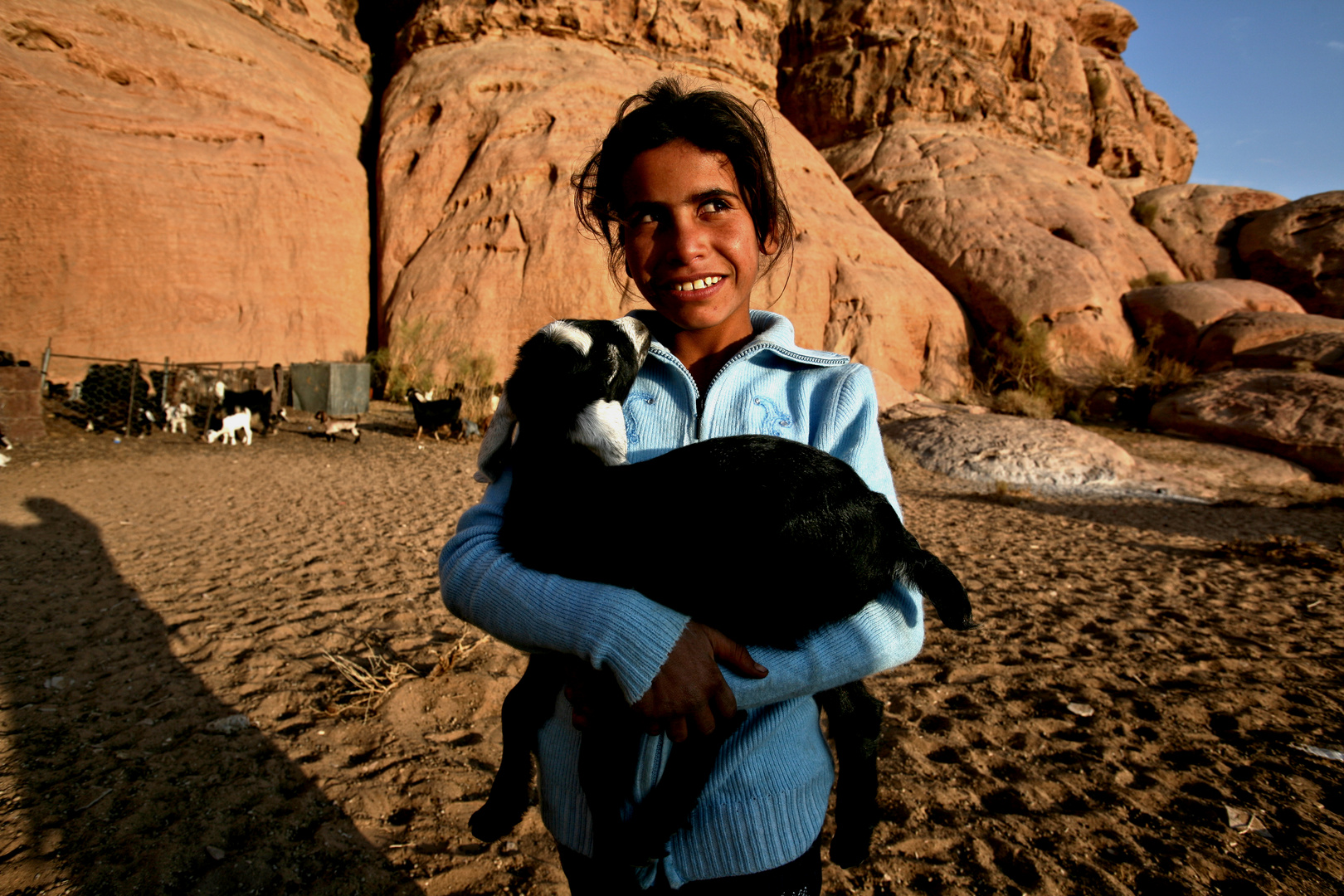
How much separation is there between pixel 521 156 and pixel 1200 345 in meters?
17.4

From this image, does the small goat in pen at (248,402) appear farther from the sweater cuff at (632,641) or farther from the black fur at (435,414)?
the sweater cuff at (632,641)

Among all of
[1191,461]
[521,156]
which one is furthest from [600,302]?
[1191,461]

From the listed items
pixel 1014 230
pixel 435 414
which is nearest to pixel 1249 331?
pixel 1014 230

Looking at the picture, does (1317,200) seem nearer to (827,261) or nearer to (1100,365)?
(1100,365)

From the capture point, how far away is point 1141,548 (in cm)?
642

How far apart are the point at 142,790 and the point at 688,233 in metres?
3.27

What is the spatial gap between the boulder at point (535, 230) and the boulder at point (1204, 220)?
9.08m

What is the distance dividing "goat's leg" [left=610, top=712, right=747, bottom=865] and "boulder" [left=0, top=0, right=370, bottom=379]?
51.6ft

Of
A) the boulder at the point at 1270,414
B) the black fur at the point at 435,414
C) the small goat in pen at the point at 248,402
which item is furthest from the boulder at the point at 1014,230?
the small goat in pen at the point at 248,402

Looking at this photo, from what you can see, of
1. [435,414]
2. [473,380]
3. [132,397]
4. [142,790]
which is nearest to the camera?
[142,790]

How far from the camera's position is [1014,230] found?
58.7ft

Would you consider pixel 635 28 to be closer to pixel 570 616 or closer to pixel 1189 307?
pixel 1189 307

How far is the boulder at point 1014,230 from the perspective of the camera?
650 inches

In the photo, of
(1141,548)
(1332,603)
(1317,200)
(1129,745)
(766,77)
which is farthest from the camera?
(766,77)
